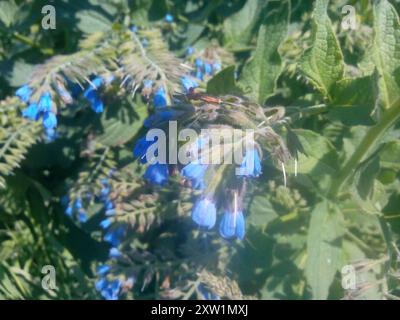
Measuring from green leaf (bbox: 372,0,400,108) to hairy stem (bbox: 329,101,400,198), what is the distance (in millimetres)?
54

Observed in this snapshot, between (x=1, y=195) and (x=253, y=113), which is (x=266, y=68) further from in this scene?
(x=1, y=195)

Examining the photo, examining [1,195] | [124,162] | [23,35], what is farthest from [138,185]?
[23,35]

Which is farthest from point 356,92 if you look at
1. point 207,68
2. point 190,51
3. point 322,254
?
point 190,51

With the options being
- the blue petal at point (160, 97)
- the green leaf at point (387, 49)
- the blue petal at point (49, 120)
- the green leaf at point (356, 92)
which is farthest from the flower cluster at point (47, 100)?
the green leaf at point (387, 49)

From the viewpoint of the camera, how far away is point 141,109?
264cm

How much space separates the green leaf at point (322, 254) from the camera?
2014 mm

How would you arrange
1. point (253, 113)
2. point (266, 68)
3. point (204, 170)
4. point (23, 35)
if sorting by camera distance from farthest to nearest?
point (23, 35) < point (266, 68) < point (253, 113) < point (204, 170)

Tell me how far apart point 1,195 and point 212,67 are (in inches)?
42.9

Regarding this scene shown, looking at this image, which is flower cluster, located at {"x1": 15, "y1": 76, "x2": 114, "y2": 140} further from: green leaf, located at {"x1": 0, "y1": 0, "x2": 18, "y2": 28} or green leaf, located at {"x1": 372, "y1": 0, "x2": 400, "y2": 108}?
green leaf, located at {"x1": 372, "y1": 0, "x2": 400, "y2": 108}

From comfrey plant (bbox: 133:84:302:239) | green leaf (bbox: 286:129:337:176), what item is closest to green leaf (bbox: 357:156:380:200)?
green leaf (bbox: 286:129:337:176)

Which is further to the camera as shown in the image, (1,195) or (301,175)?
(1,195)

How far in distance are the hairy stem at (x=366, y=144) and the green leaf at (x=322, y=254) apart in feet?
0.41

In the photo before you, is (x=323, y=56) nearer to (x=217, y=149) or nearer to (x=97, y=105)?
(x=217, y=149)

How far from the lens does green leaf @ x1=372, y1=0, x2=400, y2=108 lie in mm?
1886
